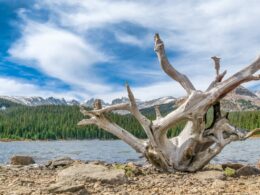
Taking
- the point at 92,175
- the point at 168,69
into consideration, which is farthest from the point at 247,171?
the point at 92,175

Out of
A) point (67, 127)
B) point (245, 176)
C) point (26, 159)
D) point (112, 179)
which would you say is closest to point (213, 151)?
point (245, 176)

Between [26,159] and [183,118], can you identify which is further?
[26,159]

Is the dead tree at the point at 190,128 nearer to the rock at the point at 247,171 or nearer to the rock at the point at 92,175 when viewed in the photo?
the rock at the point at 247,171

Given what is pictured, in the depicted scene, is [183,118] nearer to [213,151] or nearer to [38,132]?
[213,151]

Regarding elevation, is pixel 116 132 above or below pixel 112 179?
above

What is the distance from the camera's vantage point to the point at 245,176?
55.0 ft

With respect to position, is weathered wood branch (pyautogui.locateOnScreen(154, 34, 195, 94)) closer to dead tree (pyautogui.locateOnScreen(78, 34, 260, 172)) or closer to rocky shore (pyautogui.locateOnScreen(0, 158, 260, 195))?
dead tree (pyautogui.locateOnScreen(78, 34, 260, 172))

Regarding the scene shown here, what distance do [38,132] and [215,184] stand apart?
15485 cm

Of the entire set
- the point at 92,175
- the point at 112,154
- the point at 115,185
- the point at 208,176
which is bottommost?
the point at 115,185

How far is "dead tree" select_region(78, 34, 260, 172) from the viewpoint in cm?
1703

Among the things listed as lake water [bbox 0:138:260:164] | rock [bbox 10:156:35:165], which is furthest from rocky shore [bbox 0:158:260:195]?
lake water [bbox 0:138:260:164]

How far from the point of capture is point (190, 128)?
57.2 feet

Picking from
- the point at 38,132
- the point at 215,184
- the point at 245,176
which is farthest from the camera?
the point at 38,132

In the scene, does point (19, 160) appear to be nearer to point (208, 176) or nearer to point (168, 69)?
point (168, 69)
